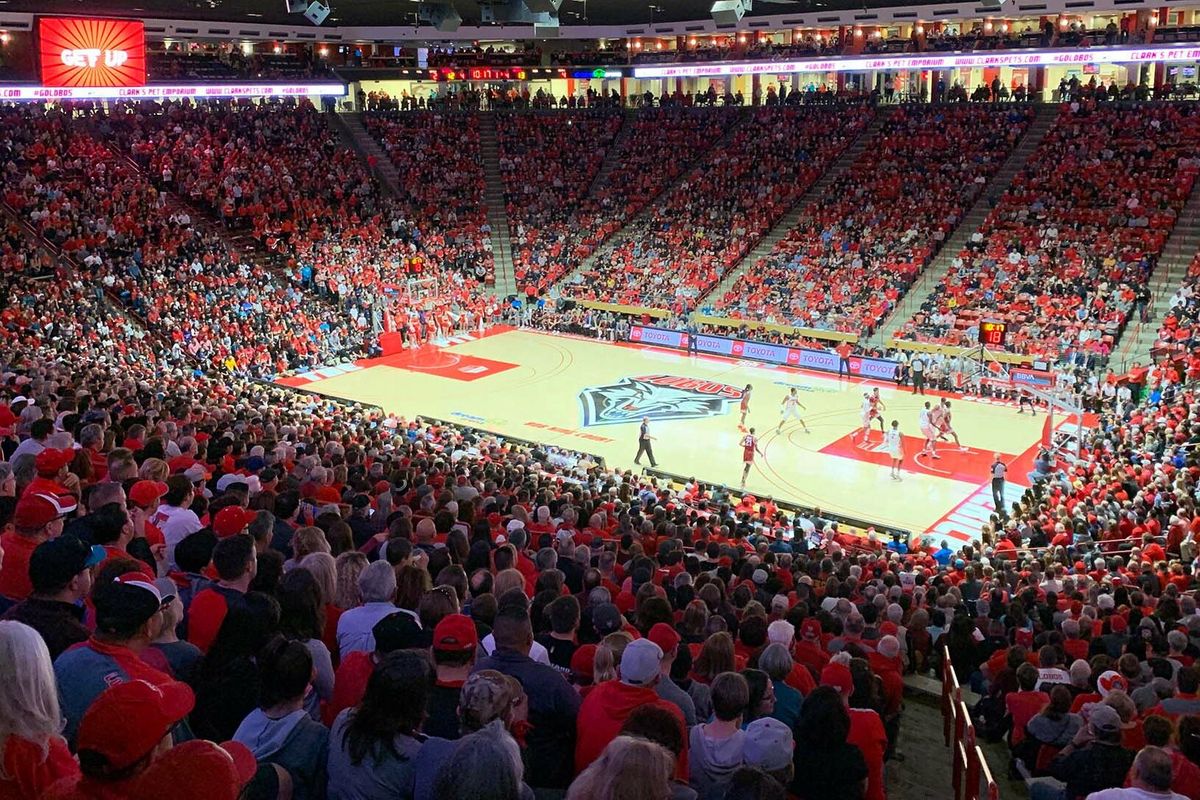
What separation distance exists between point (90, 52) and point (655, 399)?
20.8m

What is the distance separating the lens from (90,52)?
107 ft

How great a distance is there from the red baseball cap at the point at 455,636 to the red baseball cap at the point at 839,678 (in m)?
2.47

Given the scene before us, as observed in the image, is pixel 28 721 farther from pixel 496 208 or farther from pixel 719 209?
pixel 496 208

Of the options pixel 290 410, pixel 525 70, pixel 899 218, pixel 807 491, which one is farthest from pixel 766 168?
pixel 290 410

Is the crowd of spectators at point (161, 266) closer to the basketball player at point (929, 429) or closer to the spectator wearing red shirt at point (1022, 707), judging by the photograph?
the basketball player at point (929, 429)

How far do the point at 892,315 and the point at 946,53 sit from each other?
11.6 meters

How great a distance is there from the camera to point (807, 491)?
21250mm

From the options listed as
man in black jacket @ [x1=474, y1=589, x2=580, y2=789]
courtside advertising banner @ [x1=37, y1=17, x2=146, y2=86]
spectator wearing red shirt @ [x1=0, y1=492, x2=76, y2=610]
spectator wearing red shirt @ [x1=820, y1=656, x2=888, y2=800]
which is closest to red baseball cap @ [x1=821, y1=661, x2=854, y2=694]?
spectator wearing red shirt @ [x1=820, y1=656, x2=888, y2=800]

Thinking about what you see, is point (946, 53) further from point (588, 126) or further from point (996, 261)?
point (588, 126)

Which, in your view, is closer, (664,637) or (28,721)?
(28,721)

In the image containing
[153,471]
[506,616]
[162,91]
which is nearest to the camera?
[506,616]

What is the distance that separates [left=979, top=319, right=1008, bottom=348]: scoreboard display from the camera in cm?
2873

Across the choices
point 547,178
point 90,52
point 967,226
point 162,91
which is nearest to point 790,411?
point 967,226

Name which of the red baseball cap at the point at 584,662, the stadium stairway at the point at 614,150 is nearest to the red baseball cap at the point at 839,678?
the red baseball cap at the point at 584,662
